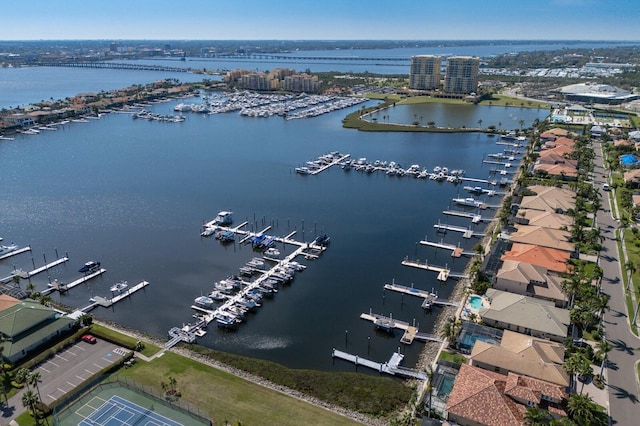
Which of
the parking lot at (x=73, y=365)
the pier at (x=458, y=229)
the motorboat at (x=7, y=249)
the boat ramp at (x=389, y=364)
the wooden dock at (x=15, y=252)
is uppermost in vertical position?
the pier at (x=458, y=229)

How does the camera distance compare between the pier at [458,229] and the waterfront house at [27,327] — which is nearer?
the waterfront house at [27,327]

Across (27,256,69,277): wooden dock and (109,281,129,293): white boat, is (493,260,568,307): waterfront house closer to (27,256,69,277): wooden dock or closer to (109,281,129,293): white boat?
(109,281,129,293): white boat

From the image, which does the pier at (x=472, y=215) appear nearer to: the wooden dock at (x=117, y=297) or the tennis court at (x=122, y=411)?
the wooden dock at (x=117, y=297)

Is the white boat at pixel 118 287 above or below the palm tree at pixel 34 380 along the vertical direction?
below

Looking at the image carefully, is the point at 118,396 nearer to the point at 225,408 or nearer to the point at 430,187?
the point at 225,408

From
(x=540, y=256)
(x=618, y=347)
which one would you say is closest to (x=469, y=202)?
(x=540, y=256)

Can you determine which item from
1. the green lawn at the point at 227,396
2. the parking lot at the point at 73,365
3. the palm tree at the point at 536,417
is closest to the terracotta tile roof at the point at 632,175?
the palm tree at the point at 536,417

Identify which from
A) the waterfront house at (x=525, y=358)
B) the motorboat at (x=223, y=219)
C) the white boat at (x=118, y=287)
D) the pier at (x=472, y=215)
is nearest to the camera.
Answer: the waterfront house at (x=525, y=358)

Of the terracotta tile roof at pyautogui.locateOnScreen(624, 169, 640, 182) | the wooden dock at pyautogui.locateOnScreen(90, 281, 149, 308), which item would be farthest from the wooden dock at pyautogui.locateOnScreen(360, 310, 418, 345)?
the terracotta tile roof at pyautogui.locateOnScreen(624, 169, 640, 182)
